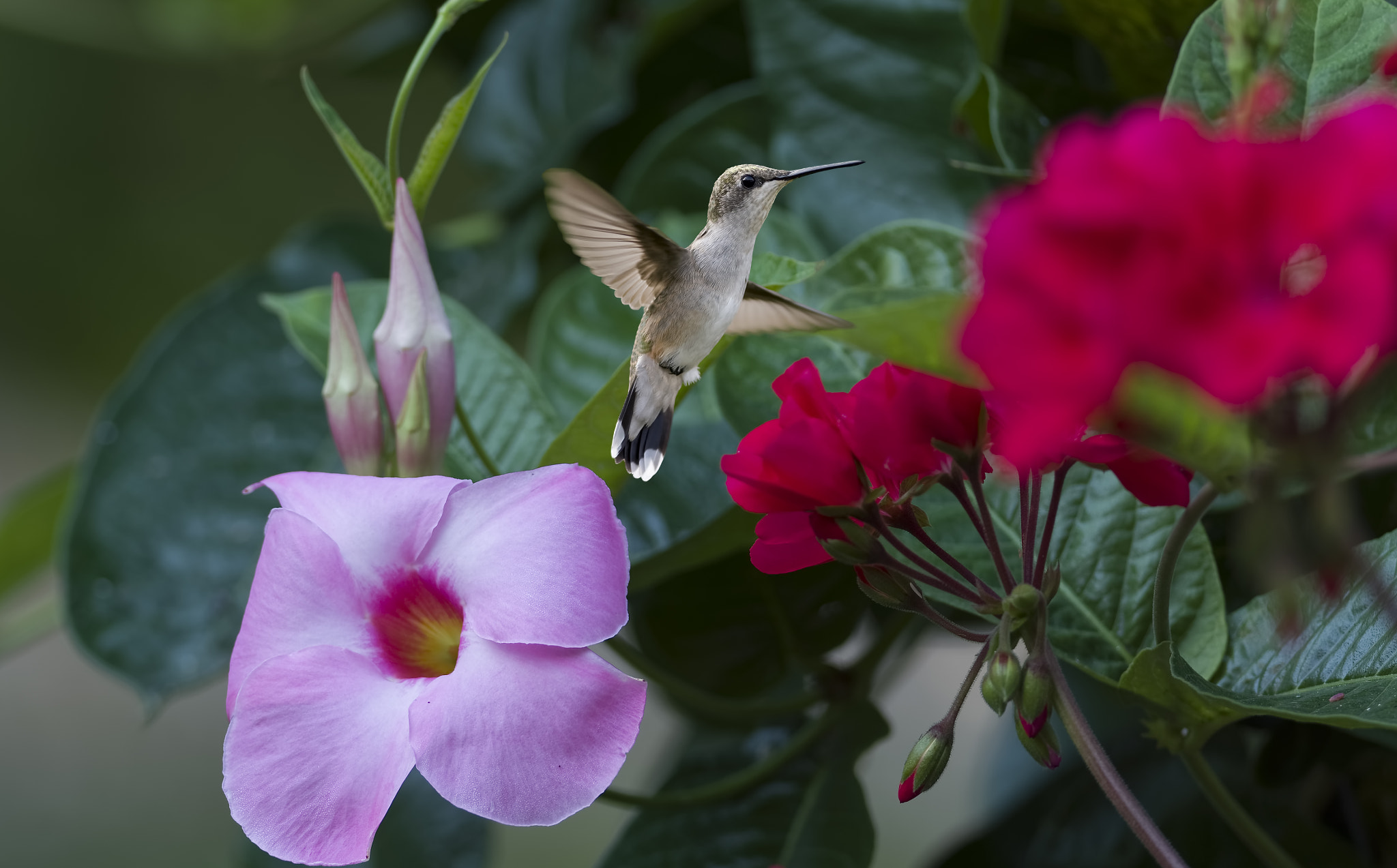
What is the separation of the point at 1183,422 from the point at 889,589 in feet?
0.22

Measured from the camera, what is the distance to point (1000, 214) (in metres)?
0.12

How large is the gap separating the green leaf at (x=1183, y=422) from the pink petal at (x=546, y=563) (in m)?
0.08

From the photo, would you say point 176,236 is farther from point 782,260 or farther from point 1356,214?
point 1356,214

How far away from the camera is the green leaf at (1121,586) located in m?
0.24

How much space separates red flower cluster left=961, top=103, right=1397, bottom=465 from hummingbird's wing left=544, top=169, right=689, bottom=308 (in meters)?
0.08

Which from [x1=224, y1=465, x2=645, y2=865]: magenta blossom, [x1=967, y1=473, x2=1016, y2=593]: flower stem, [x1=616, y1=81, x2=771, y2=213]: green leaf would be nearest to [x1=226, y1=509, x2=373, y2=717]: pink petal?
[x1=224, y1=465, x2=645, y2=865]: magenta blossom

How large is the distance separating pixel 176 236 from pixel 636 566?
102cm

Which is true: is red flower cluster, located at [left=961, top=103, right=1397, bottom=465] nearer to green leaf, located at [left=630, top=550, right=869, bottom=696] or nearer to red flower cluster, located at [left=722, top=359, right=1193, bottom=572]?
red flower cluster, located at [left=722, top=359, right=1193, bottom=572]

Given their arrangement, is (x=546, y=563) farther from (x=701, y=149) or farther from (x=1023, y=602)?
(x=701, y=149)

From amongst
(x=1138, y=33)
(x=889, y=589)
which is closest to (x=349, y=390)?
(x=889, y=589)

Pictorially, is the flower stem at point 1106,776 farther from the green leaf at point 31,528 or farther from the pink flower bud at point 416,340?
the green leaf at point 31,528

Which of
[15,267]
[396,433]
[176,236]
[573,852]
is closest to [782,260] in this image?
[396,433]

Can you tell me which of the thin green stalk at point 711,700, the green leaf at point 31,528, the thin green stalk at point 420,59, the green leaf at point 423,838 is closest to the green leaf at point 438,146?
the thin green stalk at point 420,59

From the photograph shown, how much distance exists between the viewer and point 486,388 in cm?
30
